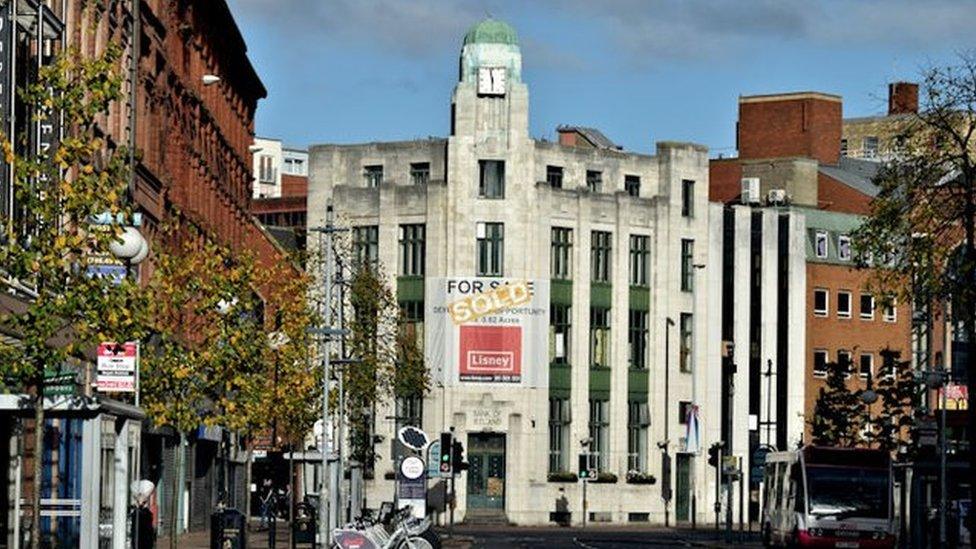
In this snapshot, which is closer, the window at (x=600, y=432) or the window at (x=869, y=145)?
the window at (x=600, y=432)

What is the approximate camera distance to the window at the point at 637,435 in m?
128

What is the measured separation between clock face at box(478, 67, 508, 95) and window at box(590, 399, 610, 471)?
15.6 metres

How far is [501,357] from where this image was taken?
408 feet

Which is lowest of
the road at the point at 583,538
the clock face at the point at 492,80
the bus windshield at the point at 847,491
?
the road at the point at 583,538

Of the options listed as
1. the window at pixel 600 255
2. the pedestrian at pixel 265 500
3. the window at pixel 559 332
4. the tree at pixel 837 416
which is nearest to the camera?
the pedestrian at pixel 265 500

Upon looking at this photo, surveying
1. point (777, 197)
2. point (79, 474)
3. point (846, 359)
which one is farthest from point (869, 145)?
point (79, 474)

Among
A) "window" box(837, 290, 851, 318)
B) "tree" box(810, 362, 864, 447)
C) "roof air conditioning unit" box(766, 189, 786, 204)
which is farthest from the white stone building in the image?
→ "tree" box(810, 362, 864, 447)

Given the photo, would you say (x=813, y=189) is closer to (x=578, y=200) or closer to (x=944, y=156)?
(x=578, y=200)

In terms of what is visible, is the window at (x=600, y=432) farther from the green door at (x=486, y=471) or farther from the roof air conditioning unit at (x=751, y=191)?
the roof air conditioning unit at (x=751, y=191)

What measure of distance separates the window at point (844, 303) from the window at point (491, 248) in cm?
2357

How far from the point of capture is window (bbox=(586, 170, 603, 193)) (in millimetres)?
130375

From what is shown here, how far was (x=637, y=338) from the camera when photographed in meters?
129

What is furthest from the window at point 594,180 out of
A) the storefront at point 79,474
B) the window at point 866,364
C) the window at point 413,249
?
the storefront at point 79,474

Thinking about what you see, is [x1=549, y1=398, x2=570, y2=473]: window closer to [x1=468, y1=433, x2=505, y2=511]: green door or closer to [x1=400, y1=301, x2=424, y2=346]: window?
[x1=468, y1=433, x2=505, y2=511]: green door
